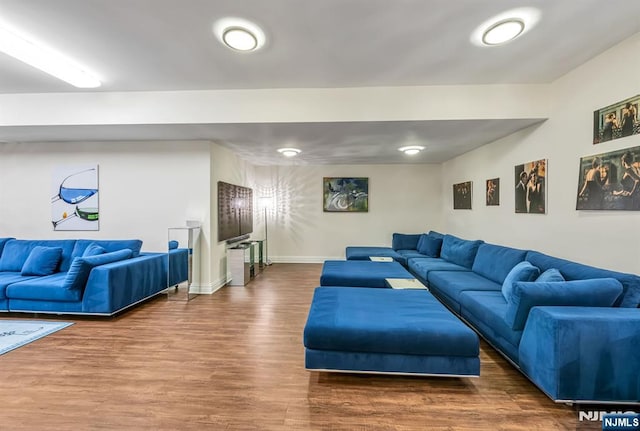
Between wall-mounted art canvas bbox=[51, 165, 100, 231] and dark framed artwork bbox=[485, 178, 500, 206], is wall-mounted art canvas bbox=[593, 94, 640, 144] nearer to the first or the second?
dark framed artwork bbox=[485, 178, 500, 206]

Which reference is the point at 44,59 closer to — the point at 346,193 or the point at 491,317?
the point at 491,317

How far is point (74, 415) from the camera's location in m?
1.87

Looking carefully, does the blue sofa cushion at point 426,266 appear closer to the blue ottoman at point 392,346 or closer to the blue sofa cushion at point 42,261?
the blue ottoman at point 392,346

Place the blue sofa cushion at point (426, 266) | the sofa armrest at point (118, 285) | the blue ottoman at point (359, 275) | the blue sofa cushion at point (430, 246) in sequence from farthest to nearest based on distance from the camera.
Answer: the blue sofa cushion at point (430, 246)
the blue sofa cushion at point (426, 266)
the blue ottoman at point (359, 275)
the sofa armrest at point (118, 285)

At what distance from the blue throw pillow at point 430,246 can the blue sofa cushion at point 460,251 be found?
0.25m

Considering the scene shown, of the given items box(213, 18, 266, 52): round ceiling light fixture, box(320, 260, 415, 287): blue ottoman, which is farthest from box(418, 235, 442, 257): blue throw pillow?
box(213, 18, 266, 52): round ceiling light fixture

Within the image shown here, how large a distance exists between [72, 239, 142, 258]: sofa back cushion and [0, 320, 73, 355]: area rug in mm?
1135

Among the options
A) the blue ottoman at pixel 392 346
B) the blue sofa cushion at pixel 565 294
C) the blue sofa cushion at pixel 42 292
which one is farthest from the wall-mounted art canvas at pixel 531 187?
the blue sofa cushion at pixel 42 292

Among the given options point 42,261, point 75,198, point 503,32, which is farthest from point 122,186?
point 503,32

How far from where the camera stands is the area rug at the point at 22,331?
2.83 metres

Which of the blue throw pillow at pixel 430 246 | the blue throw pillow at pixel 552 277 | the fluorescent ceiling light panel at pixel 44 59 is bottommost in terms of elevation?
the blue throw pillow at pixel 430 246

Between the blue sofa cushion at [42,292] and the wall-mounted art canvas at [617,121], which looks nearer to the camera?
the wall-mounted art canvas at [617,121]

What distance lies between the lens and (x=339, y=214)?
7305 millimetres

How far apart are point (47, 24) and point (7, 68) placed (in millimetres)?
1261
